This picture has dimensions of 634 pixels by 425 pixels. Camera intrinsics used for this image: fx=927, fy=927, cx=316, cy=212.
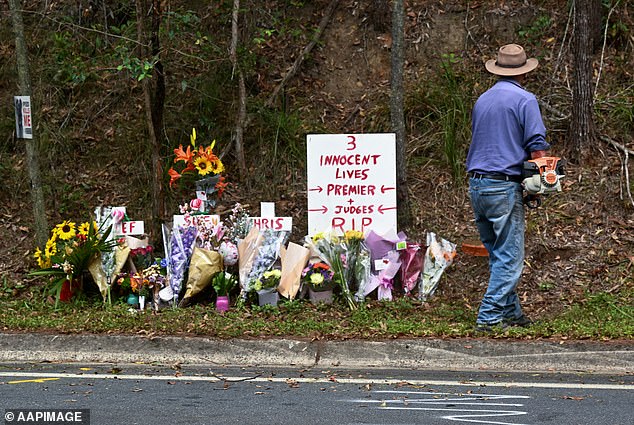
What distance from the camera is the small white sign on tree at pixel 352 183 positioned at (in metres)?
8.38

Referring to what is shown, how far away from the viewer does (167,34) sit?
912cm

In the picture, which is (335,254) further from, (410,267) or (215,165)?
(215,165)

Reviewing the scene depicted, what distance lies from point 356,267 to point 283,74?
3806 mm

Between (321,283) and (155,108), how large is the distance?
99.7 inches

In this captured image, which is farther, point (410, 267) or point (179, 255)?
point (410, 267)

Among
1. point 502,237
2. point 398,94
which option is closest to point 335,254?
point 502,237

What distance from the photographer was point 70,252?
8.07 metres

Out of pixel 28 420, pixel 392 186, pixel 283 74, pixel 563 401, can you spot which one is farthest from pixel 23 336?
pixel 283 74

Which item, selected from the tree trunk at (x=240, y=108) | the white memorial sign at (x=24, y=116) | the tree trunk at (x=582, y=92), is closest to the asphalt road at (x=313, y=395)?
the white memorial sign at (x=24, y=116)

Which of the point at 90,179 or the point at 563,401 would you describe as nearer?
the point at 563,401

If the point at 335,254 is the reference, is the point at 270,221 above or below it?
above

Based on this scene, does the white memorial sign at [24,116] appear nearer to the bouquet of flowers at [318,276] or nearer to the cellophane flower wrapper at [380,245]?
the bouquet of flowers at [318,276]

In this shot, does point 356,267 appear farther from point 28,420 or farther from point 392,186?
point 28,420
